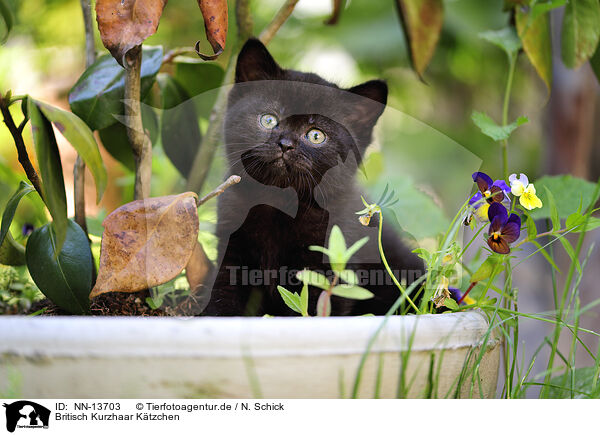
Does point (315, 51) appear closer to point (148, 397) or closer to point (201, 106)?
point (201, 106)

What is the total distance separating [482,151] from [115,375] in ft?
3.65

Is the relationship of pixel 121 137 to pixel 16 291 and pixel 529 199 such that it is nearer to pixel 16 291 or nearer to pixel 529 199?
pixel 16 291

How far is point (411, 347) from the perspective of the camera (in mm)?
572

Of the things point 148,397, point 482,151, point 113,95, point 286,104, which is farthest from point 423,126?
point 148,397

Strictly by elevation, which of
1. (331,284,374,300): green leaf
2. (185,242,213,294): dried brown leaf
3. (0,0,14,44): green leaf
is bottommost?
(185,242,213,294): dried brown leaf

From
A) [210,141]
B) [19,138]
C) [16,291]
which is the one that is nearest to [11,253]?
[16,291]

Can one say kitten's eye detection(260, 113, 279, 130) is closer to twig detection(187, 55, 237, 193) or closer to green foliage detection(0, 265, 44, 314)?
twig detection(187, 55, 237, 193)

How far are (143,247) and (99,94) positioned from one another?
11.8 inches

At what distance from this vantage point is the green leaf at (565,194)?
3.20 ft

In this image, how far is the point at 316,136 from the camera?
2.95ft

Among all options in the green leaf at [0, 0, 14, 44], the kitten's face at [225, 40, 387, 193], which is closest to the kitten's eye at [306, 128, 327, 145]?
the kitten's face at [225, 40, 387, 193]

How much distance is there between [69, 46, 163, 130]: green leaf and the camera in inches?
33.1

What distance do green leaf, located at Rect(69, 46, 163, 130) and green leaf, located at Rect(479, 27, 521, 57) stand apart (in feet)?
2.24

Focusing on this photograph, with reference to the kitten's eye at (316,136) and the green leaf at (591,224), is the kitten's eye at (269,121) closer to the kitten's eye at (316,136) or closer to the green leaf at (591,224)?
the kitten's eye at (316,136)
